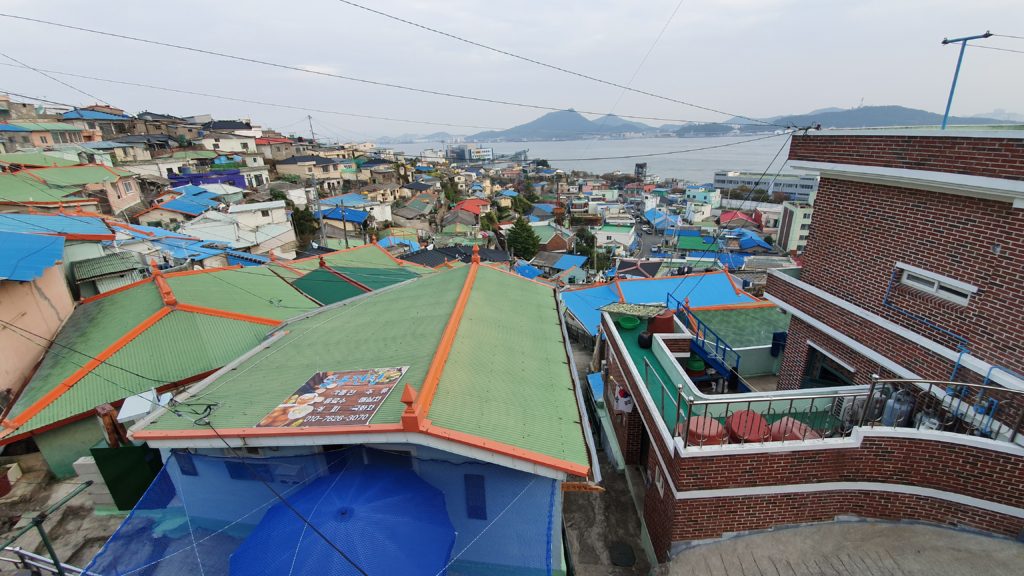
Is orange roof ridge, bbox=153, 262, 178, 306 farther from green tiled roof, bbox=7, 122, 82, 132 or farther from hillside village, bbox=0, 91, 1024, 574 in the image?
green tiled roof, bbox=7, 122, 82, 132

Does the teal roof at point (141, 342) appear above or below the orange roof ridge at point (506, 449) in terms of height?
below

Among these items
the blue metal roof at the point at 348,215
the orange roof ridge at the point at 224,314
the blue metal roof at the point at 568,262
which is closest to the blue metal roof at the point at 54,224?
the orange roof ridge at the point at 224,314

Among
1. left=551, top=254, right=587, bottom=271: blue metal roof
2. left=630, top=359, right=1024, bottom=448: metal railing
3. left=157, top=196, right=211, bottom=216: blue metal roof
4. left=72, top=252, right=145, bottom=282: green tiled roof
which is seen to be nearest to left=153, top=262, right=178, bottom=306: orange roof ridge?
left=72, top=252, right=145, bottom=282: green tiled roof

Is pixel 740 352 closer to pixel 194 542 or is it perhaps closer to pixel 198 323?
pixel 194 542

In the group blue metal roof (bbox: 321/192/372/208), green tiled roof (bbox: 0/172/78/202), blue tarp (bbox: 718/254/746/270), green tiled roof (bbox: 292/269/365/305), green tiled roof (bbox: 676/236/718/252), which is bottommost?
green tiled roof (bbox: 676/236/718/252)

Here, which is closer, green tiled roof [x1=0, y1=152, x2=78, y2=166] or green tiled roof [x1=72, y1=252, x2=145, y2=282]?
green tiled roof [x1=72, y1=252, x2=145, y2=282]

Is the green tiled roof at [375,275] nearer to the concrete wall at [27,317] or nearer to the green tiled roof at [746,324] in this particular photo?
the concrete wall at [27,317]

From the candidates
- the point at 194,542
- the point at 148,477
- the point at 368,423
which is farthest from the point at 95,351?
the point at 368,423

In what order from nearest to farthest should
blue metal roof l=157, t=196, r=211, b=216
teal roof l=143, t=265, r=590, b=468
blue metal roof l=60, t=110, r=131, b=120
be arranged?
1. teal roof l=143, t=265, r=590, b=468
2. blue metal roof l=157, t=196, r=211, b=216
3. blue metal roof l=60, t=110, r=131, b=120
